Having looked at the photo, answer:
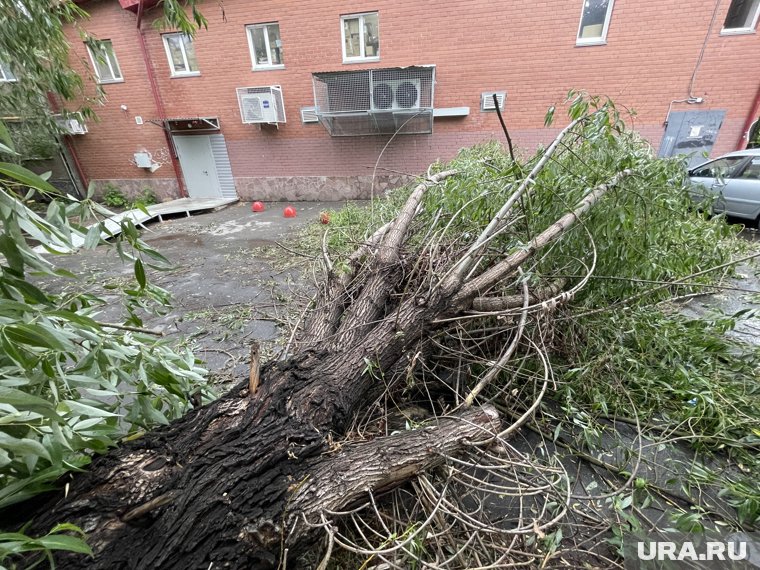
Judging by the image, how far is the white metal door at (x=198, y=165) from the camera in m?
9.09

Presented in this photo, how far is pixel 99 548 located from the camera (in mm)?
932

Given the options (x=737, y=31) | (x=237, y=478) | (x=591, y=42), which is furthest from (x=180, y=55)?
(x=737, y=31)

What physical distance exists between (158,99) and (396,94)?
22.6ft

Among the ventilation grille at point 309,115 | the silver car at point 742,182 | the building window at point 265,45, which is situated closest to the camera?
the silver car at point 742,182

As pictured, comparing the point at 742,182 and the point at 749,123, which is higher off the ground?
the point at 749,123

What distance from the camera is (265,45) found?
7.87 m

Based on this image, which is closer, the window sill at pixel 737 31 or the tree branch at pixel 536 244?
the tree branch at pixel 536 244

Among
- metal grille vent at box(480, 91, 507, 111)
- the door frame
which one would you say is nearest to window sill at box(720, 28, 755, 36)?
metal grille vent at box(480, 91, 507, 111)

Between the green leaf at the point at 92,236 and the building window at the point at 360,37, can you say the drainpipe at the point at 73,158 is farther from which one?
the green leaf at the point at 92,236

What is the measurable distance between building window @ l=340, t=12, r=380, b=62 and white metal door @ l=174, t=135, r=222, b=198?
471cm

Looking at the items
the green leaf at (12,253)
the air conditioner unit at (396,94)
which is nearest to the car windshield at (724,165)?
the air conditioner unit at (396,94)

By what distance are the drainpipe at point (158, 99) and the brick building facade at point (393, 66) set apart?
38mm

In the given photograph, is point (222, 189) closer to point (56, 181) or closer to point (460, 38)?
point (56, 181)

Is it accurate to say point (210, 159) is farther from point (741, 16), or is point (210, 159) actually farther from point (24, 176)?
point (741, 16)
